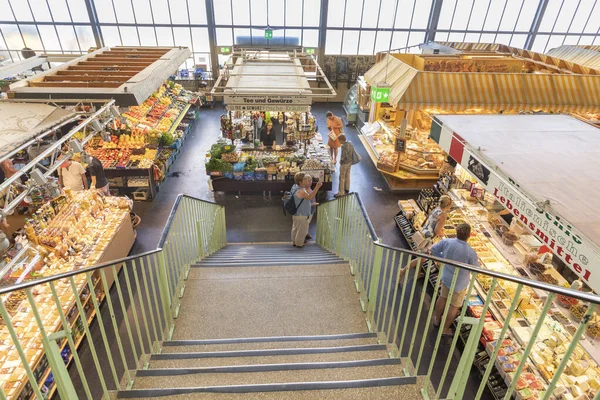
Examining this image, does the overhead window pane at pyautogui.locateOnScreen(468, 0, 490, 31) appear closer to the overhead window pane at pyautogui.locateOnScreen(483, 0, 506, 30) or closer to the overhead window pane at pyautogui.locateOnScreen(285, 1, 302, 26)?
the overhead window pane at pyautogui.locateOnScreen(483, 0, 506, 30)

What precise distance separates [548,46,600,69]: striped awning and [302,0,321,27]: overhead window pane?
10706 millimetres

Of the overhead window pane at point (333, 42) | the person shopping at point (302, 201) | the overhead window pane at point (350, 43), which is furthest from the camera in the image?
the overhead window pane at point (350, 43)

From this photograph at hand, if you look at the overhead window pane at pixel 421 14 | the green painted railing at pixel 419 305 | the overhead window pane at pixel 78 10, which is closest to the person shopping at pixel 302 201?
the green painted railing at pixel 419 305

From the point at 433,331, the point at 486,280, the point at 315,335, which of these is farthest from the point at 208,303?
the point at 486,280

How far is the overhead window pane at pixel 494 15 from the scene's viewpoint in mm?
16781

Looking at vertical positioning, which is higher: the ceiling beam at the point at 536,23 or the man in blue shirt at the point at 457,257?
the ceiling beam at the point at 536,23

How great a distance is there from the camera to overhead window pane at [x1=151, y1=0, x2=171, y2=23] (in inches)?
633

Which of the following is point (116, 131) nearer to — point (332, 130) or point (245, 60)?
point (245, 60)

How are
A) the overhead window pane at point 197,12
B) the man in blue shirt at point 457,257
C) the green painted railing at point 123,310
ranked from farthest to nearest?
the overhead window pane at point 197,12 → the man in blue shirt at point 457,257 → the green painted railing at point 123,310

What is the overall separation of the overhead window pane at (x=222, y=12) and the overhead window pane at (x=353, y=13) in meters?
5.34

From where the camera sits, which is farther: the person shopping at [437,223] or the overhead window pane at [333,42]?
the overhead window pane at [333,42]

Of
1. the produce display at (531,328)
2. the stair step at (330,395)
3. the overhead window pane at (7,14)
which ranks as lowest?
the produce display at (531,328)

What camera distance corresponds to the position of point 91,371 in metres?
4.88

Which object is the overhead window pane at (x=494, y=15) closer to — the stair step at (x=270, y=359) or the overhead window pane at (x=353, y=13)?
the overhead window pane at (x=353, y=13)
